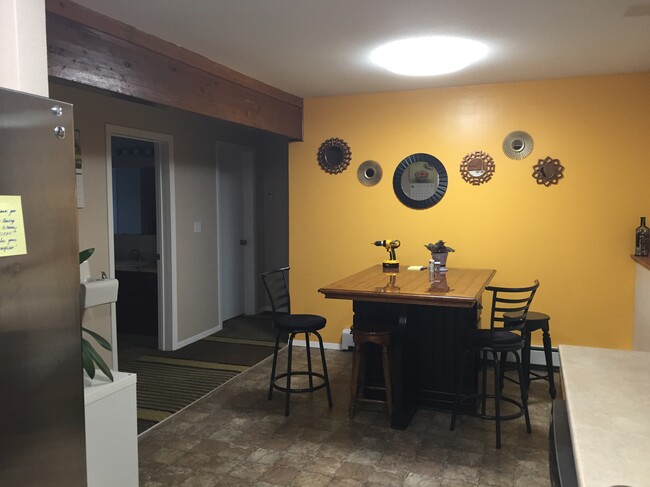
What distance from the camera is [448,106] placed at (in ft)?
15.2

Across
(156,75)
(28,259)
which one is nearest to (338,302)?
(156,75)

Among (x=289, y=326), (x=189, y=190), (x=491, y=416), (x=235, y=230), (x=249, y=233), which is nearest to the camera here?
(x=491, y=416)

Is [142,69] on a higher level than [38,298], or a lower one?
higher

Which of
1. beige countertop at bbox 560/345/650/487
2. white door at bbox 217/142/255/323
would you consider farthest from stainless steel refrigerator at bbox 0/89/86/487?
white door at bbox 217/142/255/323

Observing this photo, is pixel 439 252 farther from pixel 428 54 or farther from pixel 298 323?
pixel 428 54


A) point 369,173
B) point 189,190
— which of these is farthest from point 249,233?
point 369,173

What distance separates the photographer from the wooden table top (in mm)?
3043

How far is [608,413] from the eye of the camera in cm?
123

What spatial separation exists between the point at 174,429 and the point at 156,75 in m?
2.10

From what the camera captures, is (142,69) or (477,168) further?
(477,168)

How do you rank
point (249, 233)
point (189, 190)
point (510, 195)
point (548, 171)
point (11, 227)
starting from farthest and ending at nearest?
point (249, 233), point (189, 190), point (510, 195), point (548, 171), point (11, 227)

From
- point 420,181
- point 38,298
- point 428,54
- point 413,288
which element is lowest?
point 413,288

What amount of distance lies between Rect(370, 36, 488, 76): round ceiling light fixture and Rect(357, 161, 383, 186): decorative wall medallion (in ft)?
3.91

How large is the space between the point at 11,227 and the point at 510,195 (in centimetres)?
402
